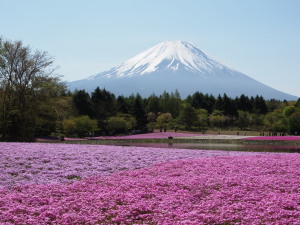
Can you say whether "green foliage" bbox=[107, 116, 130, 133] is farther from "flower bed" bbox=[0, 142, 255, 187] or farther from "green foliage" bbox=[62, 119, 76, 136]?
"flower bed" bbox=[0, 142, 255, 187]

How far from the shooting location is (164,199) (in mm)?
10961

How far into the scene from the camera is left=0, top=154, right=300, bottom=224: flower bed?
903 centimetres

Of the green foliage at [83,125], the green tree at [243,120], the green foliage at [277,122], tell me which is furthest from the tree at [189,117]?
the green foliage at [83,125]

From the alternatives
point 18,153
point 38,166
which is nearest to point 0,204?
point 38,166

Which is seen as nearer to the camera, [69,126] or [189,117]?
[69,126]

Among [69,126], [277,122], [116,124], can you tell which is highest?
[277,122]

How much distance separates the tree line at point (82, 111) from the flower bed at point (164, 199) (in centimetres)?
2992

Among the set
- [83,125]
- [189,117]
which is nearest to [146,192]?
[83,125]

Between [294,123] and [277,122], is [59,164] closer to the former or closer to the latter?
[294,123]

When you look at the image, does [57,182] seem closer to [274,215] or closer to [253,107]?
[274,215]

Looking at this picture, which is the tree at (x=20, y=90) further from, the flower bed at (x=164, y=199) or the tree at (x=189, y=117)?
the tree at (x=189, y=117)

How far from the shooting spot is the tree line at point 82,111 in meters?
41.3

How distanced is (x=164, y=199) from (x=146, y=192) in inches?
42.1

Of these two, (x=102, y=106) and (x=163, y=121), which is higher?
(x=102, y=106)
